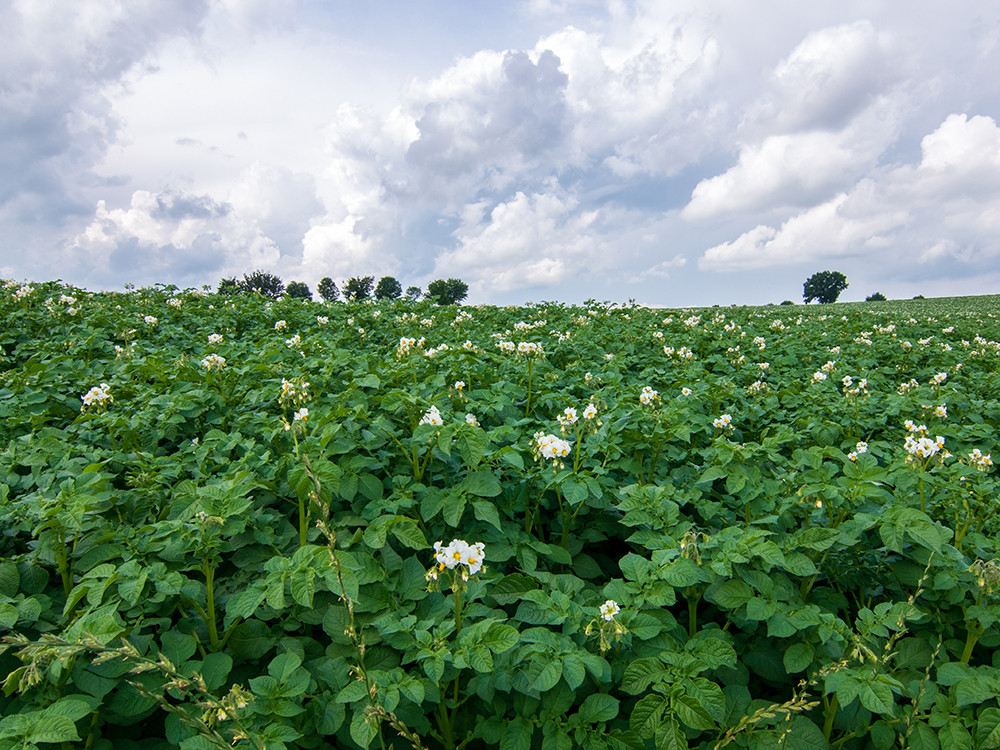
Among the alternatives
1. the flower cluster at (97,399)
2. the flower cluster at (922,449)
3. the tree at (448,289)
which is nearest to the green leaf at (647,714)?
the flower cluster at (922,449)

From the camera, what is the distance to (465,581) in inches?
86.4

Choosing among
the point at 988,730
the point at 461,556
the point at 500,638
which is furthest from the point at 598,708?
the point at 988,730

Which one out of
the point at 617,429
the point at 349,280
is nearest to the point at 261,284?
the point at 349,280

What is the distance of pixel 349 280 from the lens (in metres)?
46.6

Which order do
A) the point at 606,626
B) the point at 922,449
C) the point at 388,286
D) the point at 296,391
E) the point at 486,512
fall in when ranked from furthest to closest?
1. the point at 388,286
2. the point at 296,391
3. the point at 922,449
4. the point at 486,512
5. the point at 606,626

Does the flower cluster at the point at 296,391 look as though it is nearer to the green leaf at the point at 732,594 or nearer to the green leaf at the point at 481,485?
the green leaf at the point at 481,485

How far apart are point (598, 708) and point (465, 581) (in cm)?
70

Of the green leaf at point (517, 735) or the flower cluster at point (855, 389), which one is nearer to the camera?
the green leaf at point (517, 735)

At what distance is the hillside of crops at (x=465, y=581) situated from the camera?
2.02 metres

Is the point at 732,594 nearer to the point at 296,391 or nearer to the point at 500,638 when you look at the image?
the point at 500,638

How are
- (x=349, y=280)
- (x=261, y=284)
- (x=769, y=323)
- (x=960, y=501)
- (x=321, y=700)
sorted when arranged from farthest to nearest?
(x=261, y=284), (x=349, y=280), (x=769, y=323), (x=960, y=501), (x=321, y=700)

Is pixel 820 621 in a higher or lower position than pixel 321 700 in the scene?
lower

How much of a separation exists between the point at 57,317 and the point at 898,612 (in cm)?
1027

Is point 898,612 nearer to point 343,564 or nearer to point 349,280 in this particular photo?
point 343,564
